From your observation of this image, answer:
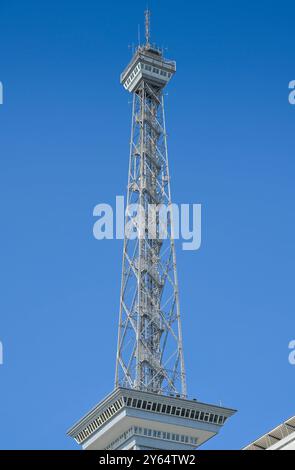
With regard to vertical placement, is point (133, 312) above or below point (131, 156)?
below

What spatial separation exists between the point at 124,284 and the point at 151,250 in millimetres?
7226

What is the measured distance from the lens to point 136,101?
153 m

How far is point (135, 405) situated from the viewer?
12138 centimetres

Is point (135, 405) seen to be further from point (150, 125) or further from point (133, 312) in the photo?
point (150, 125)
